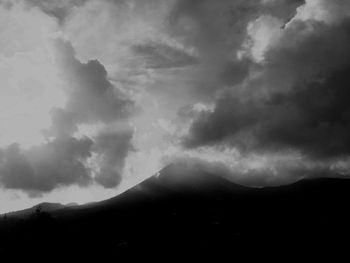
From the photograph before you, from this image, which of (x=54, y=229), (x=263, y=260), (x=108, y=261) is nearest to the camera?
(x=54, y=229)

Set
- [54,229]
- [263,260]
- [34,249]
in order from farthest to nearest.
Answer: [263,260], [54,229], [34,249]

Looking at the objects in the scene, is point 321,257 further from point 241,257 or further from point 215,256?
point 215,256

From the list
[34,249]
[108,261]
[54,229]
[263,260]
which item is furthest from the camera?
[108,261]

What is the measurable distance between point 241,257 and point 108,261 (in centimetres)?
6269

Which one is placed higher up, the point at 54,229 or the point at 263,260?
the point at 54,229

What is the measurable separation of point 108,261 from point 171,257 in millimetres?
30406

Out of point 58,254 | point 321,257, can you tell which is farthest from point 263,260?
point 58,254

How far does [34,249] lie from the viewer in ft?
439

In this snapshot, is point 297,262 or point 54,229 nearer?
point 54,229

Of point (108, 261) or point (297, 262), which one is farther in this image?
point (108, 261)

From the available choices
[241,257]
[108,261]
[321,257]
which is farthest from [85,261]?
[321,257]

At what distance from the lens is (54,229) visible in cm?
14412

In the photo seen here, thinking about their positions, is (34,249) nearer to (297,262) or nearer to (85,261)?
(85,261)

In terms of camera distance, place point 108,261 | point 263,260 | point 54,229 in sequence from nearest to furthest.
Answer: point 54,229 < point 263,260 < point 108,261
